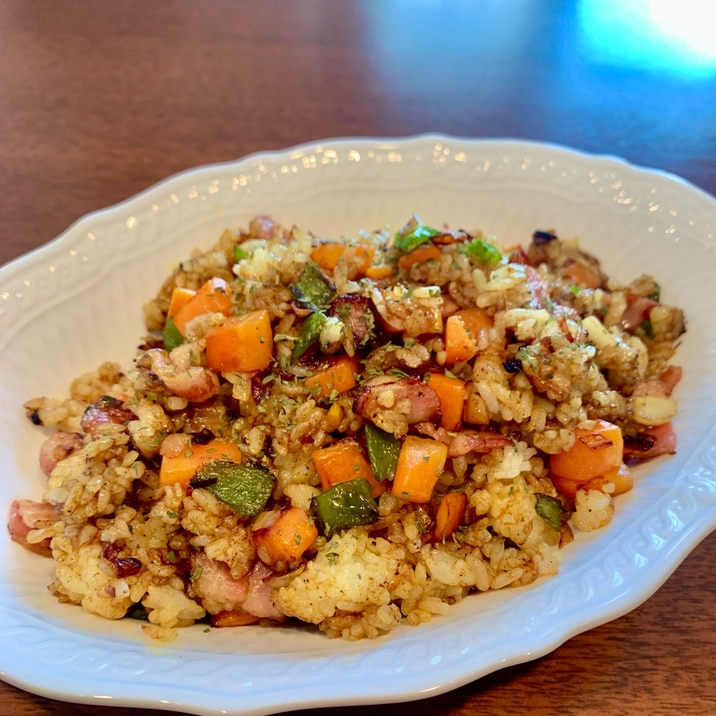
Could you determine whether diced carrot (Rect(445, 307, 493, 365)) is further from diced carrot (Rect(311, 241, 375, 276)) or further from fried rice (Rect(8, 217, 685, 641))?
diced carrot (Rect(311, 241, 375, 276))

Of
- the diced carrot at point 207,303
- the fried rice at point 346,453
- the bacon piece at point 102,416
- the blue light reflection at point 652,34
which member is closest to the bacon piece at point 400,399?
the fried rice at point 346,453

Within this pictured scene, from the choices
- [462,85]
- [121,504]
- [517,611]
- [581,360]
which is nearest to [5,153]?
[121,504]

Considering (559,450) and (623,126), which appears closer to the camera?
(559,450)

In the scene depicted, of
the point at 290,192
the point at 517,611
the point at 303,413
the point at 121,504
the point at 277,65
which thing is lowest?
the point at 121,504

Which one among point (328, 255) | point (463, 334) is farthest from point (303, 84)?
point (463, 334)

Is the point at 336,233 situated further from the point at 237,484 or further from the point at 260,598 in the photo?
the point at 260,598

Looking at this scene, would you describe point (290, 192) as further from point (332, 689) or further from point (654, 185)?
point (332, 689)
